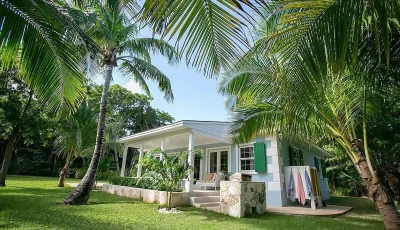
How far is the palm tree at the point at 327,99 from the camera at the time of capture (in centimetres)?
288

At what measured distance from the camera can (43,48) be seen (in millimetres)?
3029

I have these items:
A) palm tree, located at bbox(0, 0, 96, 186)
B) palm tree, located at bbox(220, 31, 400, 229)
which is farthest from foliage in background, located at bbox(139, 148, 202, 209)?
palm tree, located at bbox(0, 0, 96, 186)

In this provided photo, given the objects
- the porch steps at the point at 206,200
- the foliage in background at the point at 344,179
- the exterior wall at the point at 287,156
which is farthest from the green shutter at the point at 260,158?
the foliage in background at the point at 344,179

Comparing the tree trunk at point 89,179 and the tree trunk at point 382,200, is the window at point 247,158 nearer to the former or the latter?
the tree trunk at point 382,200

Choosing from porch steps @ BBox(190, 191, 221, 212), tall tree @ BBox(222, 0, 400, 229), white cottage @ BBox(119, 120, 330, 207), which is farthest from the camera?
white cottage @ BBox(119, 120, 330, 207)

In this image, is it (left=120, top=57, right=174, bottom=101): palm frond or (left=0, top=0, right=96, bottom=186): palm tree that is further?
(left=120, top=57, right=174, bottom=101): palm frond

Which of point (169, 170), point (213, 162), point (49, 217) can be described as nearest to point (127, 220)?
point (49, 217)

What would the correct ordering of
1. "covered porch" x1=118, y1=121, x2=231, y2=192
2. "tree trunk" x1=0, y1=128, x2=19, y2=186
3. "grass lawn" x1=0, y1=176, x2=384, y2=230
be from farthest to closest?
1. "tree trunk" x1=0, y1=128, x2=19, y2=186
2. "covered porch" x1=118, y1=121, x2=231, y2=192
3. "grass lawn" x1=0, y1=176, x2=384, y2=230

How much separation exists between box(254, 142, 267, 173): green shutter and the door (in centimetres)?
208

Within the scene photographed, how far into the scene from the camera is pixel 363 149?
5105 mm

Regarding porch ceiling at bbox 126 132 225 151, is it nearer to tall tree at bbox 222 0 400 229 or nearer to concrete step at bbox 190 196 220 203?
concrete step at bbox 190 196 220 203

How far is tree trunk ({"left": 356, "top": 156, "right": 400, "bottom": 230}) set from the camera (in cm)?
448

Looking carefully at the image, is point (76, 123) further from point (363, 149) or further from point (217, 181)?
point (363, 149)

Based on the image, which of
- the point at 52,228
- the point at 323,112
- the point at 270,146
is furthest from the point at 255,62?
the point at 270,146
